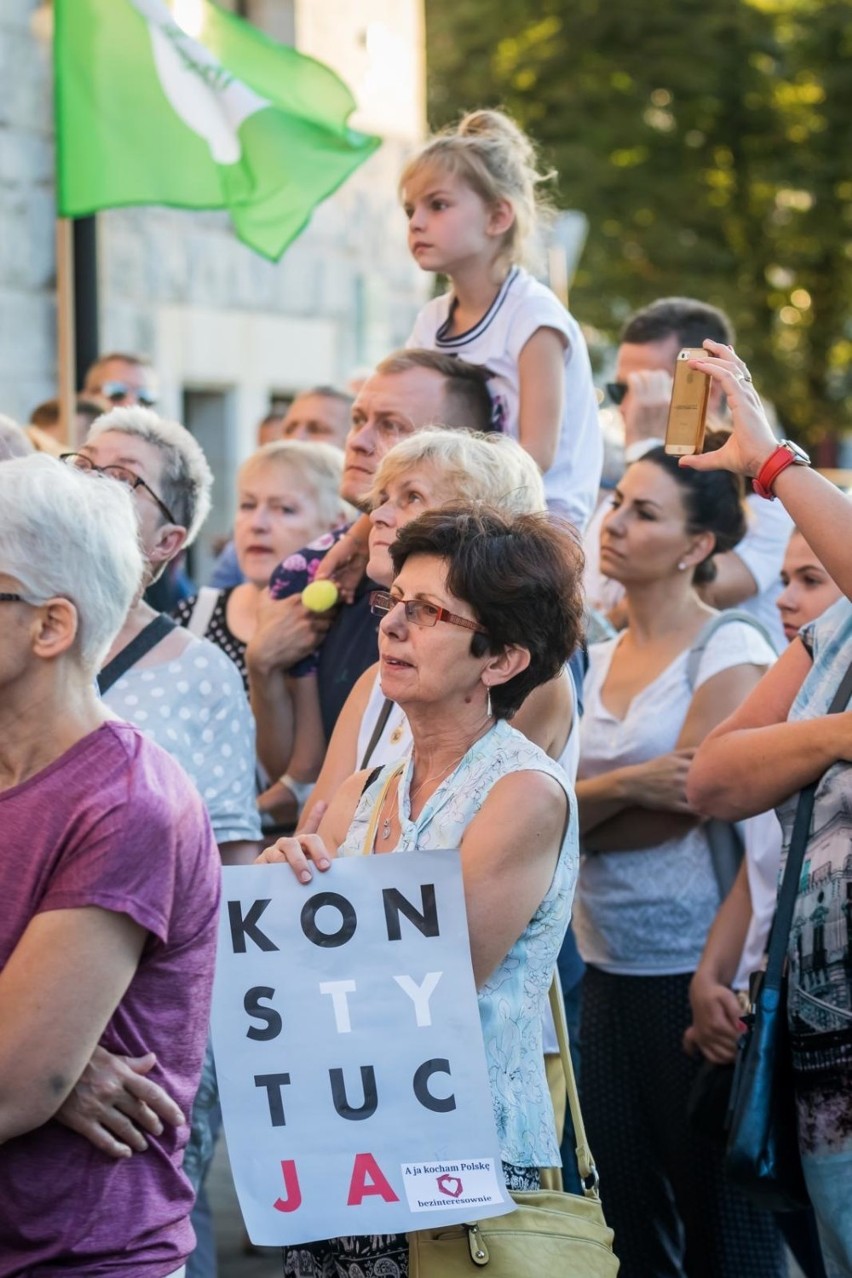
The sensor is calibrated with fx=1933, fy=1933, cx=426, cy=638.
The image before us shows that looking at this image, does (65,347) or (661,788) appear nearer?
(661,788)

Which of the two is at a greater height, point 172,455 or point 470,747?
point 172,455

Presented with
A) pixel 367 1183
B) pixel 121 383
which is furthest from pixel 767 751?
Answer: pixel 121 383

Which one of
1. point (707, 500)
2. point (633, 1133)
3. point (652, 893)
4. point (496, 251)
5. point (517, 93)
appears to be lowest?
point (633, 1133)

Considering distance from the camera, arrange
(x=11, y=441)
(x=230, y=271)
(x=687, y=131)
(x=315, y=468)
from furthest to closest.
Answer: (x=687, y=131) < (x=230, y=271) < (x=315, y=468) < (x=11, y=441)

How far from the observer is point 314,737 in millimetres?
4652

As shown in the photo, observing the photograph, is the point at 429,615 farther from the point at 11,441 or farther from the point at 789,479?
the point at 11,441

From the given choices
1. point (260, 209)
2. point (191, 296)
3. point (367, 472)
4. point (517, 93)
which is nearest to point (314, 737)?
point (367, 472)

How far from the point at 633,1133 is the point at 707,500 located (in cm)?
158

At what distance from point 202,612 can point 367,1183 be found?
2.58m

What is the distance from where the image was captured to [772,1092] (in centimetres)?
335

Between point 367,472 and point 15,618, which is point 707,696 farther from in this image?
point 15,618

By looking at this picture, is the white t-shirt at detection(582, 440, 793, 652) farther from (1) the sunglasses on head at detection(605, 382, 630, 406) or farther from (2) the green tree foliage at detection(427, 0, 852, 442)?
(2) the green tree foliage at detection(427, 0, 852, 442)

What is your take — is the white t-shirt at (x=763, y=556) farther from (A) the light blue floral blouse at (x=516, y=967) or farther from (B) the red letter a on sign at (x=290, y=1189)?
(B) the red letter a on sign at (x=290, y=1189)

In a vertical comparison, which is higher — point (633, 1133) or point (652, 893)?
point (652, 893)
